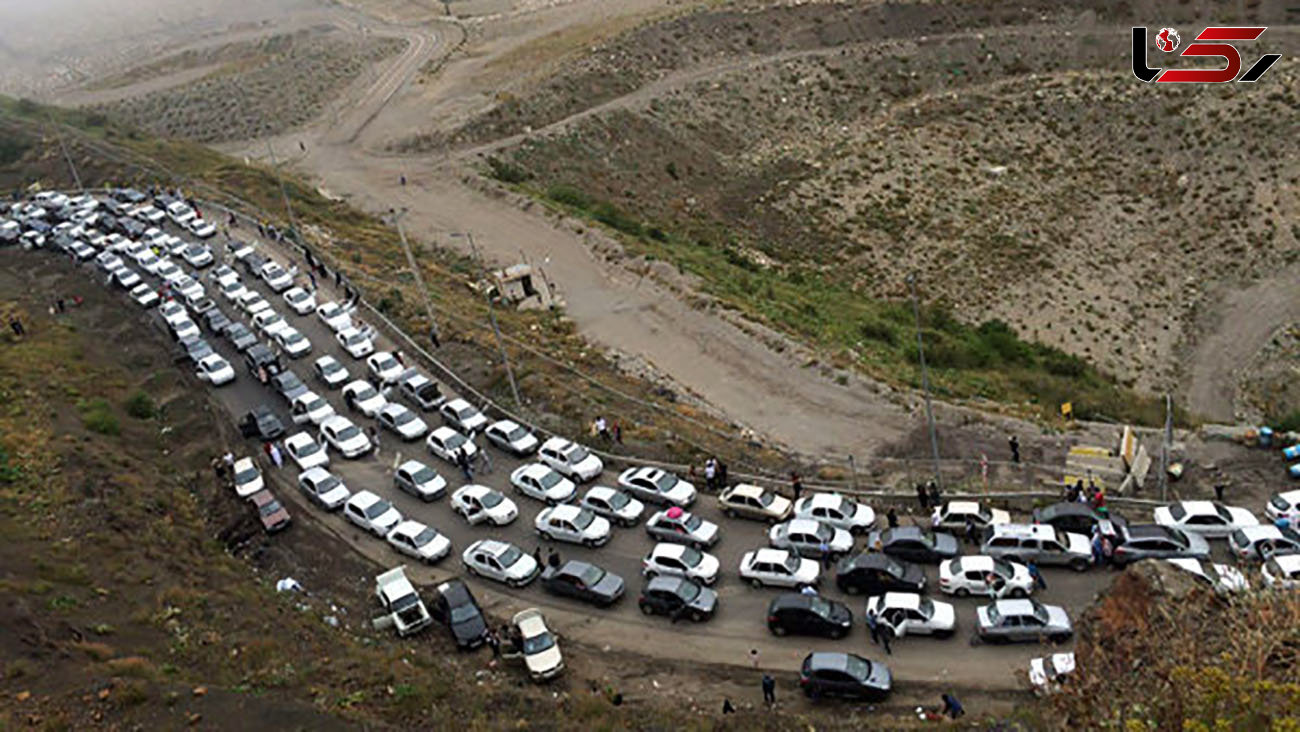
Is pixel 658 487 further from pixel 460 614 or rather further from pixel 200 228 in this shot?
pixel 200 228

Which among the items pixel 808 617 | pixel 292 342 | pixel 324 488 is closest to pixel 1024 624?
pixel 808 617

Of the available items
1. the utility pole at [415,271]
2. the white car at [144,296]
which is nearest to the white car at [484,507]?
the utility pole at [415,271]

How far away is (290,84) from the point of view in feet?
355

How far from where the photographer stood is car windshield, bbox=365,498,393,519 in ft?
124

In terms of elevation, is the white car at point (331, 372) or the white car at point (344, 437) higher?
the white car at point (331, 372)

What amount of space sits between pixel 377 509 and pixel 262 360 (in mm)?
15977

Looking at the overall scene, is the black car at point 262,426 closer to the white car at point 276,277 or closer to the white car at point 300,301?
the white car at point 300,301

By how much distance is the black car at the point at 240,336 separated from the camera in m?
51.9

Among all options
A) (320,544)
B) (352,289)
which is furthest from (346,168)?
(320,544)

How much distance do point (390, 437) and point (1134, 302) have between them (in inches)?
1750

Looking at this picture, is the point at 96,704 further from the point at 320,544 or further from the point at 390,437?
the point at 390,437

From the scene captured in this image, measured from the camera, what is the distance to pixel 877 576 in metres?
31.5

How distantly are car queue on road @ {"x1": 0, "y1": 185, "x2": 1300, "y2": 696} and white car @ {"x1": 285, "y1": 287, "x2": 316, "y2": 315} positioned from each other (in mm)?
1717

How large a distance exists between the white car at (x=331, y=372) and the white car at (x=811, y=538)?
79.4ft
